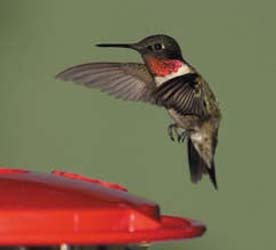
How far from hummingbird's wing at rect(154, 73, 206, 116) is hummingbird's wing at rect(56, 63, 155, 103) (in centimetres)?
2

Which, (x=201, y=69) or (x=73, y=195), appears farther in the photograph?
(x=201, y=69)

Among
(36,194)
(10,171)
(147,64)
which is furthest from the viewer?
(147,64)

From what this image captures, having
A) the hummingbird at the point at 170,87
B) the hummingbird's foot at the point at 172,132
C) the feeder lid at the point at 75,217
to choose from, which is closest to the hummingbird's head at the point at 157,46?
the hummingbird at the point at 170,87

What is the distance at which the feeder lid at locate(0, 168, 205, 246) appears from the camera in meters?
0.62

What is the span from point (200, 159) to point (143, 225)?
0.68m

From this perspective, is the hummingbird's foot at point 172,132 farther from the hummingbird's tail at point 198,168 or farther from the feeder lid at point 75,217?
the feeder lid at point 75,217

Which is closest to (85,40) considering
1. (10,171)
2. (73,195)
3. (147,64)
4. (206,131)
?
(147,64)

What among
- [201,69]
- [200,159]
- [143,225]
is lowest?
[143,225]

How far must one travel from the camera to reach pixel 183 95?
4.37 feet

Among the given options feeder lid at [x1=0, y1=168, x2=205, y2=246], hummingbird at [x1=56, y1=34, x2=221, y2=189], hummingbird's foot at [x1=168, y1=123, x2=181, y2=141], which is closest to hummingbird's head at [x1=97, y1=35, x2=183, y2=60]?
hummingbird at [x1=56, y1=34, x2=221, y2=189]

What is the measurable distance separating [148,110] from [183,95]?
0.06 meters

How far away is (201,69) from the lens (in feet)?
4.42

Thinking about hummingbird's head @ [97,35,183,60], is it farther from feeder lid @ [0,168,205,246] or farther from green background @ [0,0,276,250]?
feeder lid @ [0,168,205,246]

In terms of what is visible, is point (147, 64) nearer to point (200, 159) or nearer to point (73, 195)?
point (200, 159)
